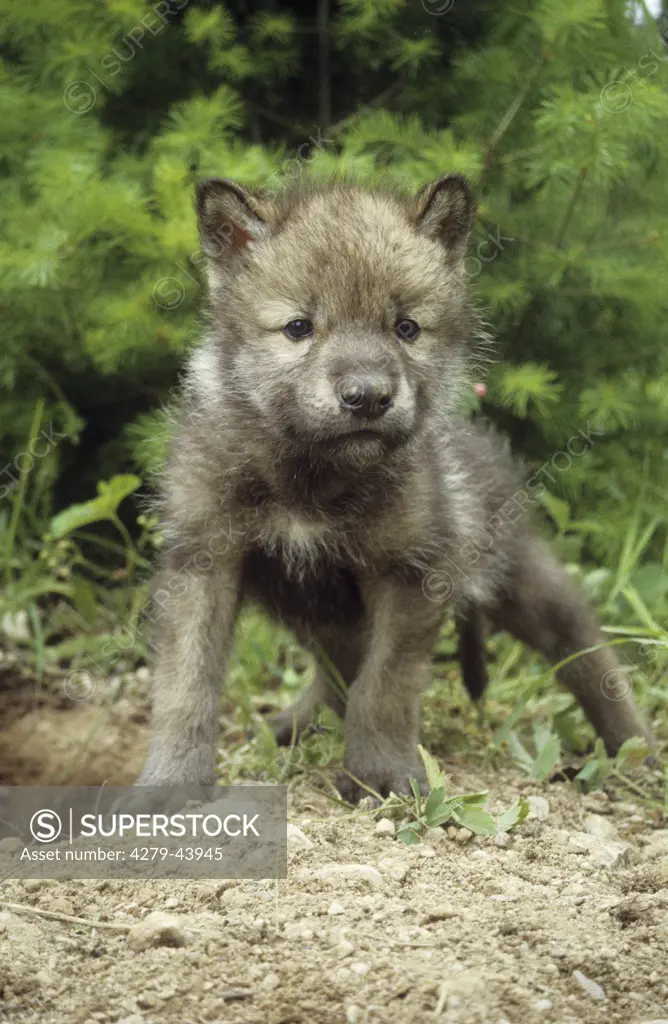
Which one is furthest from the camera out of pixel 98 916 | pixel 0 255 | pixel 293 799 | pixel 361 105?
pixel 361 105

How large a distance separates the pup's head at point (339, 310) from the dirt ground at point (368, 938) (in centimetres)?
116

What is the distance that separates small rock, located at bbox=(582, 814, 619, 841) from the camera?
11.5ft

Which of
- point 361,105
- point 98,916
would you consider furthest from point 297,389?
point 361,105

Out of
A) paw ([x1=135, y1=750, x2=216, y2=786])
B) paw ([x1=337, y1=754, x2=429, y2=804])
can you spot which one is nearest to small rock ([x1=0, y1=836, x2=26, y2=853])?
paw ([x1=135, y1=750, x2=216, y2=786])

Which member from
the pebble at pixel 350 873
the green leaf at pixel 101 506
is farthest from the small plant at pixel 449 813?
the green leaf at pixel 101 506

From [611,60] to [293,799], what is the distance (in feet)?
11.4

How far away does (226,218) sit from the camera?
3.72 metres

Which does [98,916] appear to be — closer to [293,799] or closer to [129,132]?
[293,799]

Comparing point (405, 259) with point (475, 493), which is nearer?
point (405, 259)

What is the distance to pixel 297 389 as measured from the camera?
3391 millimetres

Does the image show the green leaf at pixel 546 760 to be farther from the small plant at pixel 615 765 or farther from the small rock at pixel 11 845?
the small rock at pixel 11 845

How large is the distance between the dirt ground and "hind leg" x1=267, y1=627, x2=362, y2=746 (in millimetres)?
746

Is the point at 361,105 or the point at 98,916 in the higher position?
the point at 361,105

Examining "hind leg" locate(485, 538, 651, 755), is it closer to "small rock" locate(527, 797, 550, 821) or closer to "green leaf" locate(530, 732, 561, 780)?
"green leaf" locate(530, 732, 561, 780)
